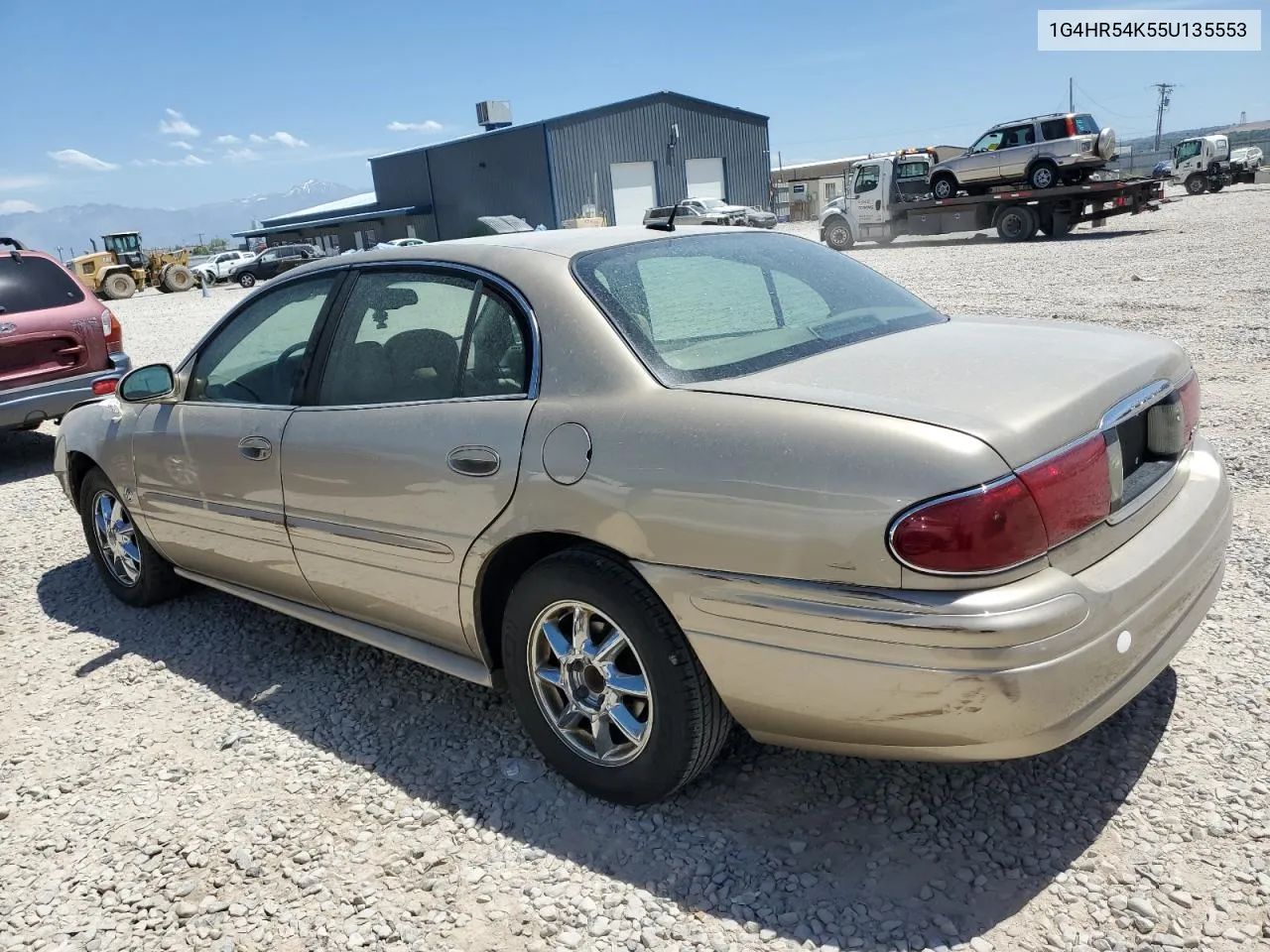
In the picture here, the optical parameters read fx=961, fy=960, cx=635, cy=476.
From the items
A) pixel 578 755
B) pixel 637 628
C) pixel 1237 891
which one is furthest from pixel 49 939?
pixel 1237 891

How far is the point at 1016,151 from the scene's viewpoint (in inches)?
947

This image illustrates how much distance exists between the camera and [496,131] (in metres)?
40.3

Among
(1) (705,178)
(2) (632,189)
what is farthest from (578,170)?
(1) (705,178)

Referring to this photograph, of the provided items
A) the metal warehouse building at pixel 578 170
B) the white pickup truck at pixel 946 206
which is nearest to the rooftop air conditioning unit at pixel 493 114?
the metal warehouse building at pixel 578 170

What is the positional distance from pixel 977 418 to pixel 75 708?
11.5 ft

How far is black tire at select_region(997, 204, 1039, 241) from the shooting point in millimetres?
23188

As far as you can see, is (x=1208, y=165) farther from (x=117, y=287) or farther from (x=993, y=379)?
(x=993, y=379)

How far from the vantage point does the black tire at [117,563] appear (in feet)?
14.8

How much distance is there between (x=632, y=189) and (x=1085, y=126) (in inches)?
829

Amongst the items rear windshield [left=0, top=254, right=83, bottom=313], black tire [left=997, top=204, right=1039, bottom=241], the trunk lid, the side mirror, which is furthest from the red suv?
black tire [left=997, top=204, right=1039, bottom=241]

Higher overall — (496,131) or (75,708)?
(496,131)

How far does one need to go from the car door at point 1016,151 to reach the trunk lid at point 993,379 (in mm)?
23712

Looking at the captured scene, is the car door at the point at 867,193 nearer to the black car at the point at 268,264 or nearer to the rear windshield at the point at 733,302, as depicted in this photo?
the black car at the point at 268,264

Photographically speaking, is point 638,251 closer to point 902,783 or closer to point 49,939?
point 902,783
